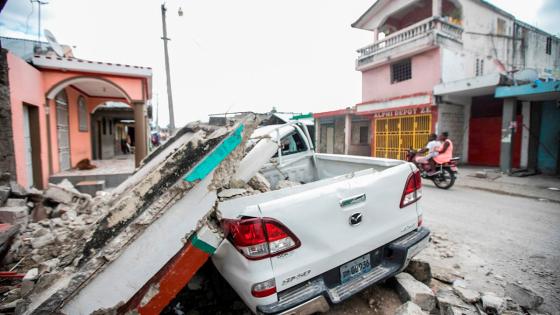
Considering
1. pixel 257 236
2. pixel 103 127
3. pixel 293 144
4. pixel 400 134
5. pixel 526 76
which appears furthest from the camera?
pixel 103 127

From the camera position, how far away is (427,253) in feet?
10.8

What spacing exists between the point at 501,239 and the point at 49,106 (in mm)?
10692

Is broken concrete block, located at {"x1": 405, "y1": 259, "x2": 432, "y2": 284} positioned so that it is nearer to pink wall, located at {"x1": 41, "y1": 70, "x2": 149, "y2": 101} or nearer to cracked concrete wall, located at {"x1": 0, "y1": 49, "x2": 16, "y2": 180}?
cracked concrete wall, located at {"x1": 0, "y1": 49, "x2": 16, "y2": 180}

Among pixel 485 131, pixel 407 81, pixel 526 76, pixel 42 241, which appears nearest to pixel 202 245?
pixel 42 241

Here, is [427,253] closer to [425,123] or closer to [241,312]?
[241,312]

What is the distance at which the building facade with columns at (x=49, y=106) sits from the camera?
18.1 feet

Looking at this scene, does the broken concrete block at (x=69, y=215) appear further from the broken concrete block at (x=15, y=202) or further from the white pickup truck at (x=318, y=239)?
the white pickup truck at (x=318, y=239)

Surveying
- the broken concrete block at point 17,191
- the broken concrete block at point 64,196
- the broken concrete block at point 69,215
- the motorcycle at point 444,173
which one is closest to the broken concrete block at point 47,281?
the broken concrete block at point 69,215

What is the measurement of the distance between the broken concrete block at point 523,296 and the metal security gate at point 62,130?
1080cm

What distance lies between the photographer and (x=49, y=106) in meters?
7.49

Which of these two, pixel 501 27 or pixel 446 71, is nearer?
pixel 446 71

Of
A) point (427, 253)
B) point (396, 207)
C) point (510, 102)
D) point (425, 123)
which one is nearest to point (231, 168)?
point (396, 207)

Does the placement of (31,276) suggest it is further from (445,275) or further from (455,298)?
(445,275)

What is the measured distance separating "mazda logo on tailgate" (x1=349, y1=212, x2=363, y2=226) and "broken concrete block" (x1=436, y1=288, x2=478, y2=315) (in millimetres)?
1023
